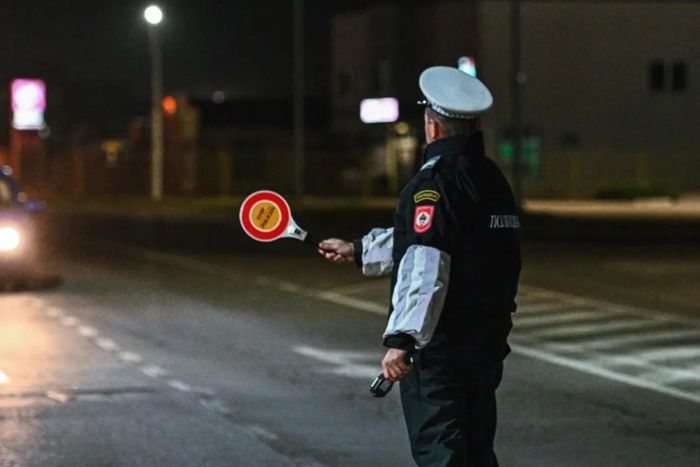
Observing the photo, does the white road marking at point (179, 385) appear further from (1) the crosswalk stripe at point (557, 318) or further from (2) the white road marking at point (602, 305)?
(2) the white road marking at point (602, 305)

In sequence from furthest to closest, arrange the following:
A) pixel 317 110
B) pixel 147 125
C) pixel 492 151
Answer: pixel 317 110, pixel 147 125, pixel 492 151

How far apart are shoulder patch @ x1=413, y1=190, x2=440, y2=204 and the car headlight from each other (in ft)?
44.3

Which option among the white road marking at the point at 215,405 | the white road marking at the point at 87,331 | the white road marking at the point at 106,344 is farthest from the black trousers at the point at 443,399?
the white road marking at the point at 87,331

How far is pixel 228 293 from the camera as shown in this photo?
18422mm

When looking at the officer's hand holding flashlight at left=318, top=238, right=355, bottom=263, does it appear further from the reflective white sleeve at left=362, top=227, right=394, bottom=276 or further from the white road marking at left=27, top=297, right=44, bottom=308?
the white road marking at left=27, top=297, right=44, bottom=308

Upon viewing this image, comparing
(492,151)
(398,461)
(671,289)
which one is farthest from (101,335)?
(492,151)

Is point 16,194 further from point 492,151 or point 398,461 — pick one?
point 492,151

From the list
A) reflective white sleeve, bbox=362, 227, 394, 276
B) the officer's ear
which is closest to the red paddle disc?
reflective white sleeve, bbox=362, 227, 394, 276

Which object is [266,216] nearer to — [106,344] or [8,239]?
[106,344]

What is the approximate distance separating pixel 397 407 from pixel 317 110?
247ft

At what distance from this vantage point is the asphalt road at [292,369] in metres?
8.62

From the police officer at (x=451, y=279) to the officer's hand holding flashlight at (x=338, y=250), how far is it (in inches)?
14.3

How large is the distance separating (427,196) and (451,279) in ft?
0.99

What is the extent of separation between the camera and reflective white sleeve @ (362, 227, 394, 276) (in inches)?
216
